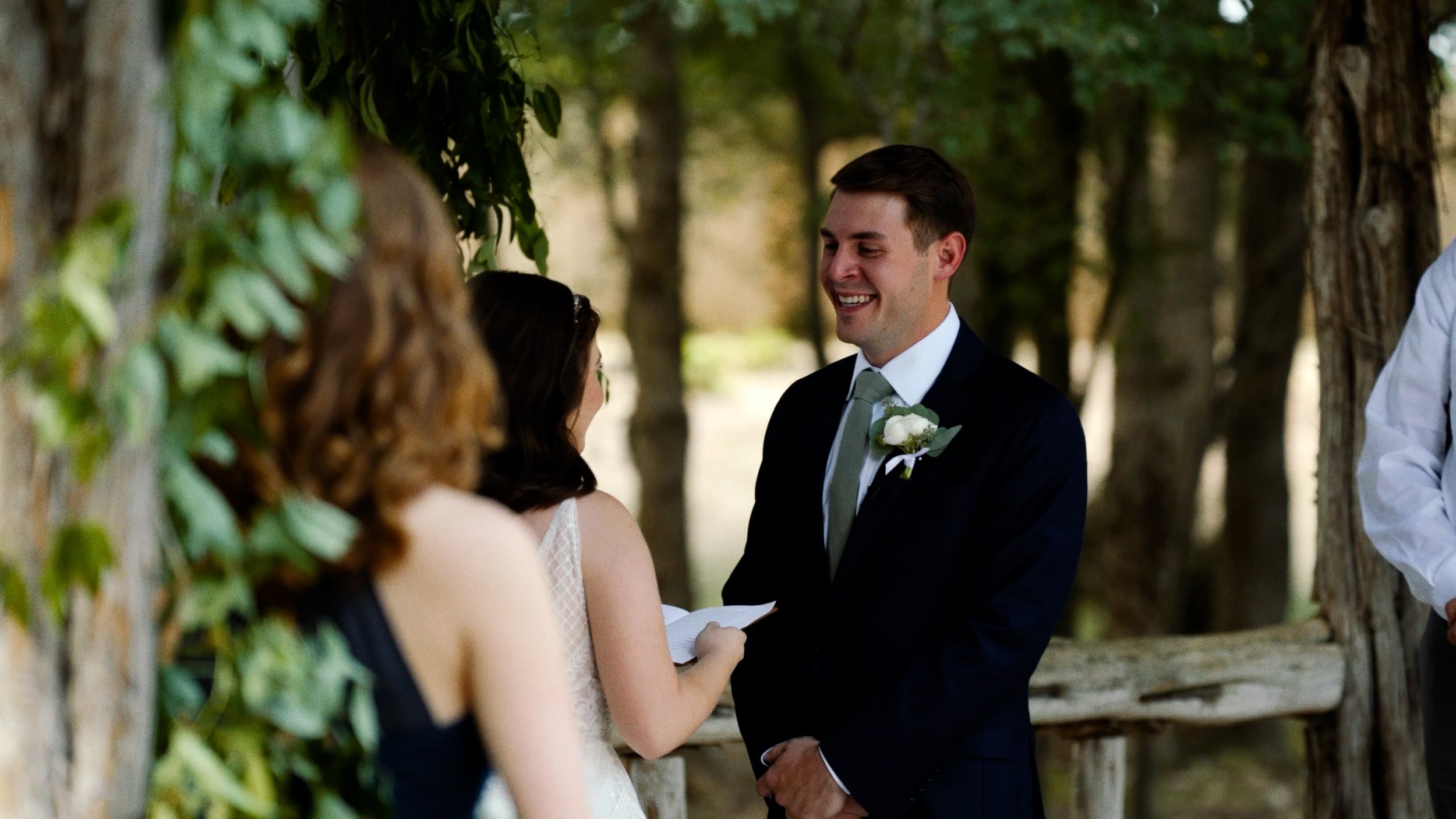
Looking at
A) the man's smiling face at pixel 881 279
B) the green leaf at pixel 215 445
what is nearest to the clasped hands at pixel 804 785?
the man's smiling face at pixel 881 279

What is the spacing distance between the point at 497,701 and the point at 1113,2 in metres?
4.31

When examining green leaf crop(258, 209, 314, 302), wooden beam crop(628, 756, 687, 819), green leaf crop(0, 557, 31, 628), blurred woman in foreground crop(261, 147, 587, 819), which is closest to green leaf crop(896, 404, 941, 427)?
wooden beam crop(628, 756, 687, 819)

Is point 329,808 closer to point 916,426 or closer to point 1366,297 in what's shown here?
point 916,426

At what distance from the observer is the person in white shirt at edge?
7.75ft

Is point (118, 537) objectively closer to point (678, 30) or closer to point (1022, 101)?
point (1022, 101)

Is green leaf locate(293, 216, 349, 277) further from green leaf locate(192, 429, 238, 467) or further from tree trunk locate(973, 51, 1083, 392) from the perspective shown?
tree trunk locate(973, 51, 1083, 392)

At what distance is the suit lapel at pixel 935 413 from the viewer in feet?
7.63

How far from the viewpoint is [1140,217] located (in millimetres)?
6715

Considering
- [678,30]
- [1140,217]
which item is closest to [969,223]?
[1140,217]

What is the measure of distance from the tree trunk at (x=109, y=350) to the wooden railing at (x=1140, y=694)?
1.74 metres

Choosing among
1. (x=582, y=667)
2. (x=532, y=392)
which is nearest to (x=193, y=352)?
(x=532, y=392)

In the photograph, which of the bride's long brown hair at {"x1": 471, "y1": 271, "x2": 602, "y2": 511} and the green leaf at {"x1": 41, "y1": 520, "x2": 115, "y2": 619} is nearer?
the green leaf at {"x1": 41, "y1": 520, "x2": 115, "y2": 619}

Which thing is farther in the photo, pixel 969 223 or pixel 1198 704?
pixel 1198 704

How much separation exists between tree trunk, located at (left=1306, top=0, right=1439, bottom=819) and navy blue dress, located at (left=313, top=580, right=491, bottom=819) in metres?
2.36
